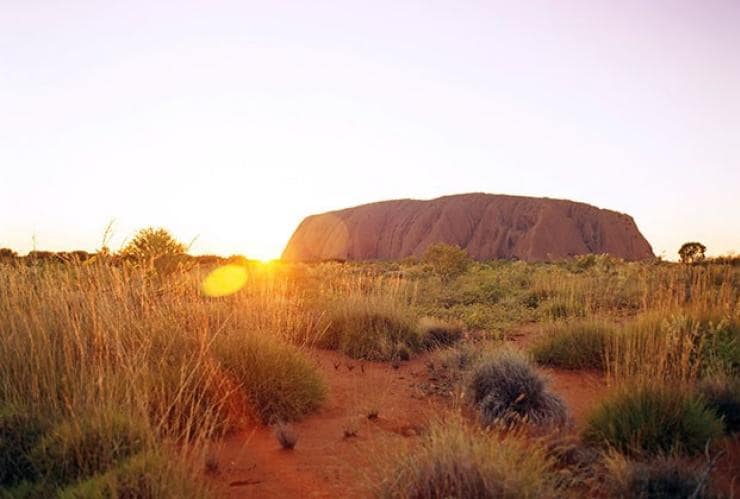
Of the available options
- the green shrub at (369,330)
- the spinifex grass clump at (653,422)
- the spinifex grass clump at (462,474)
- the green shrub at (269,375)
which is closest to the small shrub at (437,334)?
the green shrub at (369,330)

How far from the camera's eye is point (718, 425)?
4.14 m

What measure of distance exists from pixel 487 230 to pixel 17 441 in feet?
234

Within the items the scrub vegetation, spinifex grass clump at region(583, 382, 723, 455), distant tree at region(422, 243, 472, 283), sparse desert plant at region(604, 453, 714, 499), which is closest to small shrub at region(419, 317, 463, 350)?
the scrub vegetation

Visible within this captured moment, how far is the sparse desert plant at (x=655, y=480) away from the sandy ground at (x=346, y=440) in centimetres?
22

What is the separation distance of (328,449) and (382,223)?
3128 inches

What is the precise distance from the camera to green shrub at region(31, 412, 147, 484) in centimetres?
315

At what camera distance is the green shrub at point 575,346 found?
7285mm

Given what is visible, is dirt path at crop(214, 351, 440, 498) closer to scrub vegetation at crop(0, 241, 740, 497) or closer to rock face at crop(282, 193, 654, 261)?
scrub vegetation at crop(0, 241, 740, 497)

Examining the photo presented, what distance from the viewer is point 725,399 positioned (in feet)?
15.1

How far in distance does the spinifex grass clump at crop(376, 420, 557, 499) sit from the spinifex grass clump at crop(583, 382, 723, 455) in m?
1.16

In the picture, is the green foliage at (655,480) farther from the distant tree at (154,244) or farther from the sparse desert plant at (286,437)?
the distant tree at (154,244)

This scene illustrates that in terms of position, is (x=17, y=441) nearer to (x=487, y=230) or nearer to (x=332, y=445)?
(x=332, y=445)

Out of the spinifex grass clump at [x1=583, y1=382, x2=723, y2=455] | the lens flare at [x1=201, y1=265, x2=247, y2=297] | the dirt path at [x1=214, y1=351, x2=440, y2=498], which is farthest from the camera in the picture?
the lens flare at [x1=201, y1=265, x2=247, y2=297]

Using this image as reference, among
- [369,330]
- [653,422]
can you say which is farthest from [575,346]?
[653,422]
